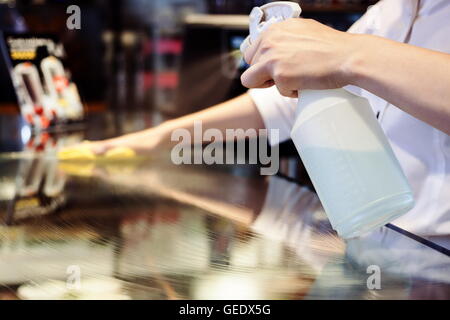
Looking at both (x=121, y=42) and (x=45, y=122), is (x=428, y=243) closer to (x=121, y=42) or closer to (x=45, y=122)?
(x=45, y=122)

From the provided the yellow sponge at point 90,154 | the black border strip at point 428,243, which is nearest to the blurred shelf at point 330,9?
the yellow sponge at point 90,154

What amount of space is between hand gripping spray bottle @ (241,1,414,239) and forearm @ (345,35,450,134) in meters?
0.04

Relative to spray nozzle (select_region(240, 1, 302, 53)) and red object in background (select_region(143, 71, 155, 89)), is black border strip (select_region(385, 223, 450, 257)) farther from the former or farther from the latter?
red object in background (select_region(143, 71, 155, 89))

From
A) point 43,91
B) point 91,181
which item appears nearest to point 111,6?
point 43,91

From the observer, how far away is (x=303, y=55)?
0.63 meters

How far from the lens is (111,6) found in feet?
18.5

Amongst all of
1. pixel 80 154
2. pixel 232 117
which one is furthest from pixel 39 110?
pixel 232 117

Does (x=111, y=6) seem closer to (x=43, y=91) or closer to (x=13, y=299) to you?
(x=43, y=91)

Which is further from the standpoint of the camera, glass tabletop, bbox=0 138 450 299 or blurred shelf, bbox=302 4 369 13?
blurred shelf, bbox=302 4 369 13

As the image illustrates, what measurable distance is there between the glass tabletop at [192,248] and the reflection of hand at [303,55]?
177mm

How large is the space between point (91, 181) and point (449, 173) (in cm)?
60

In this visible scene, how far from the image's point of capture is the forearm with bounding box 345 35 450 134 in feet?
1.97

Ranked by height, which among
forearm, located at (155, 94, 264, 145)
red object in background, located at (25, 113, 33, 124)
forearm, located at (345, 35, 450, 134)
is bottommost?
red object in background, located at (25, 113, 33, 124)

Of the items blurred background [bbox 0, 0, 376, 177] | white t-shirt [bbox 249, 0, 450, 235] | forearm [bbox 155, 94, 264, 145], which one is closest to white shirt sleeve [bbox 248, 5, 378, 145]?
forearm [bbox 155, 94, 264, 145]
